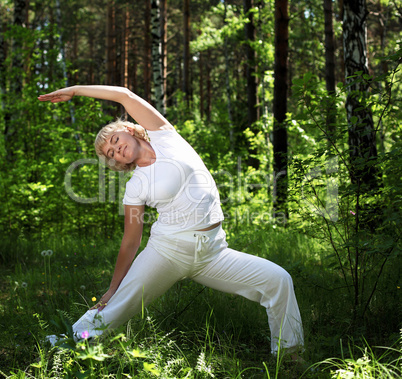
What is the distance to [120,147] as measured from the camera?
2.75 meters

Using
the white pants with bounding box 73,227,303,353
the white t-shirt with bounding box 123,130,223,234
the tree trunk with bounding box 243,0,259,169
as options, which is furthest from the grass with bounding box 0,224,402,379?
the tree trunk with bounding box 243,0,259,169

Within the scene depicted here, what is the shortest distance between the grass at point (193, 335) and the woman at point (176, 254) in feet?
0.57

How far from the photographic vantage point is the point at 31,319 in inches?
139

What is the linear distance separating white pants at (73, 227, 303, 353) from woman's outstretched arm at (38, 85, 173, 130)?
802 mm

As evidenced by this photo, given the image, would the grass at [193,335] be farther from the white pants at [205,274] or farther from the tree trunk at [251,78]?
the tree trunk at [251,78]

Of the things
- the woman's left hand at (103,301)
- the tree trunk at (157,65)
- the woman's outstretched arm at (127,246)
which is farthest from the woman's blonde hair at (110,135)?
the tree trunk at (157,65)

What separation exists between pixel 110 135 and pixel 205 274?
108 centimetres

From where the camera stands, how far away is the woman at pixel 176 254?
2611 millimetres

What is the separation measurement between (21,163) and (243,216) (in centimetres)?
421

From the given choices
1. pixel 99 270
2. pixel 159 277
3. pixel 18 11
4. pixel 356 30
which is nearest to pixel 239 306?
pixel 159 277

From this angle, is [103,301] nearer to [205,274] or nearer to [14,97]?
[205,274]

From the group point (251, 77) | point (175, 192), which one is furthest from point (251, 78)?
point (175, 192)

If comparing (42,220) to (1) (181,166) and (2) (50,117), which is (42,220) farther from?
(1) (181,166)

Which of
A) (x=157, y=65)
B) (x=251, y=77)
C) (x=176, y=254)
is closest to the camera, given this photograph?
(x=176, y=254)
